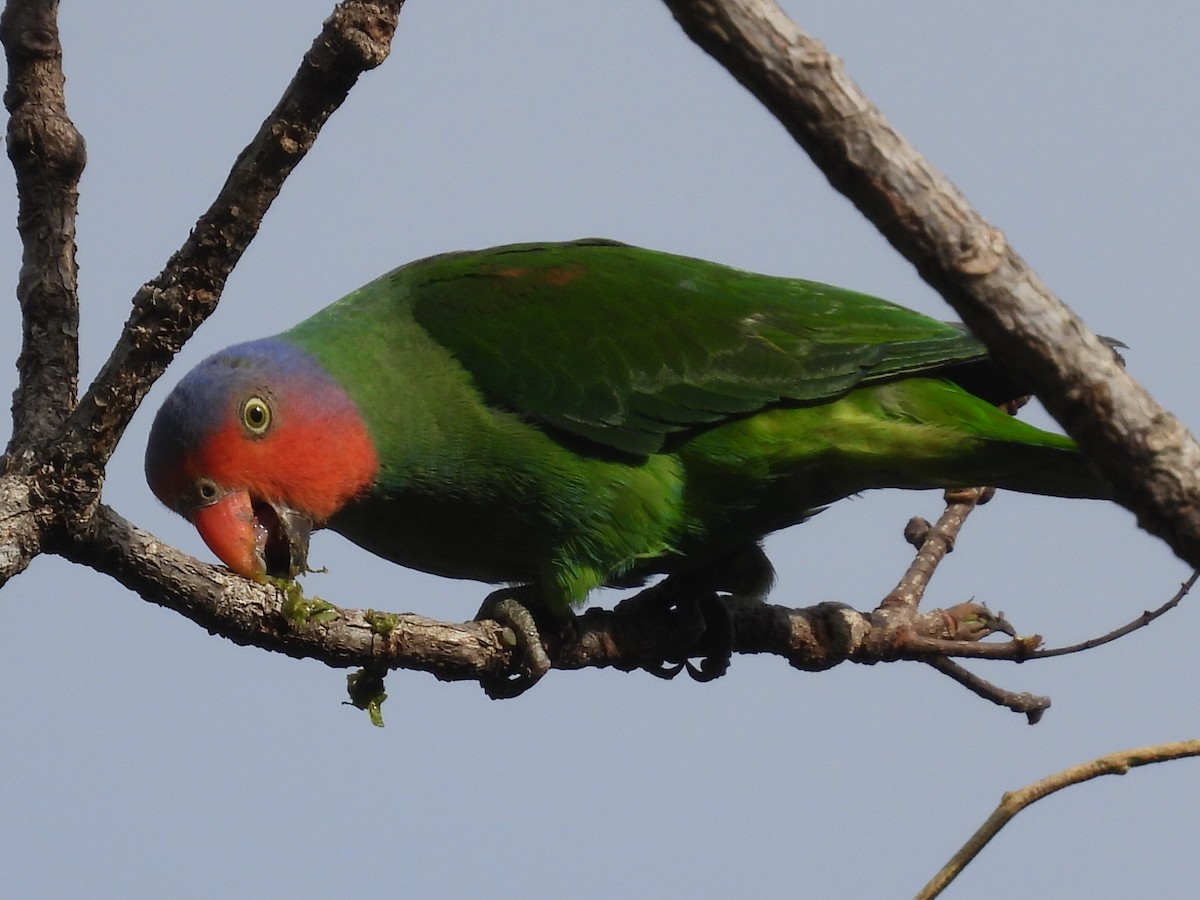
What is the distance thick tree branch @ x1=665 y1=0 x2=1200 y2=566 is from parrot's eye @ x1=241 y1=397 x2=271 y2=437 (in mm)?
2484

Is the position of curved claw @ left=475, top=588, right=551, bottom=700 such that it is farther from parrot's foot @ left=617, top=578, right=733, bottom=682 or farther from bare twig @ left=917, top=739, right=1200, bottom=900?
bare twig @ left=917, top=739, right=1200, bottom=900

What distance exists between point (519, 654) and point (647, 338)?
1.22 m

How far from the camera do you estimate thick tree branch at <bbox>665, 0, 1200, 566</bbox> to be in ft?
6.32

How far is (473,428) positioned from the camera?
4316 millimetres

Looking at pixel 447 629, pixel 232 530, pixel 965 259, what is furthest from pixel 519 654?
pixel 965 259

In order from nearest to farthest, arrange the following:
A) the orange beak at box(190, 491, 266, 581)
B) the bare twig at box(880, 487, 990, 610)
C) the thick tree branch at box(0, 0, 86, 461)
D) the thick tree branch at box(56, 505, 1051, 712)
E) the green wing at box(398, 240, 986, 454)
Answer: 1. the thick tree branch at box(56, 505, 1051, 712)
2. the thick tree branch at box(0, 0, 86, 461)
3. the orange beak at box(190, 491, 266, 581)
4. the green wing at box(398, 240, 986, 454)
5. the bare twig at box(880, 487, 990, 610)

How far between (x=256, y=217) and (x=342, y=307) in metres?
1.99

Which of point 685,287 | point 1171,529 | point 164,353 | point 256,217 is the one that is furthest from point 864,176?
point 685,287

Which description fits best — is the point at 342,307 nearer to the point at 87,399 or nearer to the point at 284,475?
the point at 284,475

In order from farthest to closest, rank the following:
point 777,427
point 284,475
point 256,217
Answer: point 777,427, point 284,475, point 256,217

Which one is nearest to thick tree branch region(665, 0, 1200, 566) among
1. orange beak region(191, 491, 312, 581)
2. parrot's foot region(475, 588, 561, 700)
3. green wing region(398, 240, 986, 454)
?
parrot's foot region(475, 588, 561, 700)

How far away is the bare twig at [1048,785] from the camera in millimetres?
2727

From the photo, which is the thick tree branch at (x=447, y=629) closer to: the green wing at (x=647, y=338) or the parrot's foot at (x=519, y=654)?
the parrot's foot at (x=519, y=654)

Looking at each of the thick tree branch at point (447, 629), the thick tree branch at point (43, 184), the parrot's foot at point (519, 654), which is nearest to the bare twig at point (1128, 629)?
the thick tree branch at point (447, 629)
